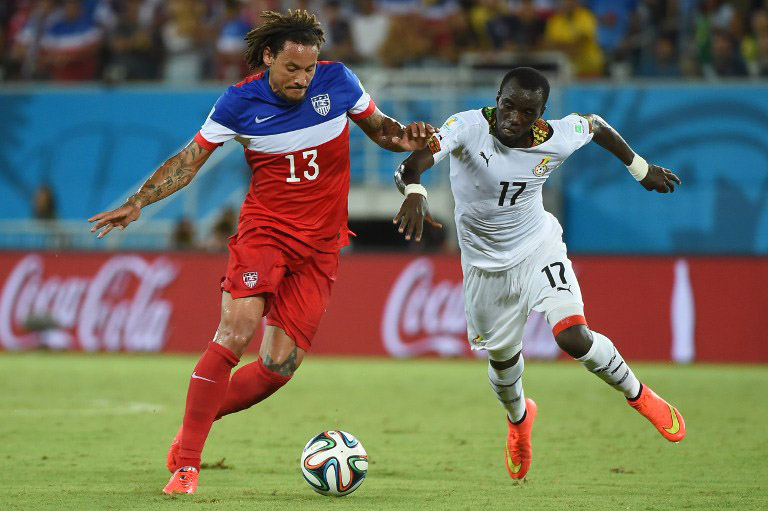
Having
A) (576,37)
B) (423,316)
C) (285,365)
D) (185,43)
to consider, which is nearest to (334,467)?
(285,365)

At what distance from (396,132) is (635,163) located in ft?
5.22

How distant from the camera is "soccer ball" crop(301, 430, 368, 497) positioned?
6488 mm

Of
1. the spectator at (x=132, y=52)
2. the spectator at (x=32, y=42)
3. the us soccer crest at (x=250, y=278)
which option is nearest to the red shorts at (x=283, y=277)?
the us soccer crest at (x=250, y=278)

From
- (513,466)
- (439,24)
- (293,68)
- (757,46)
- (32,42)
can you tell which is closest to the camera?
(293,68)

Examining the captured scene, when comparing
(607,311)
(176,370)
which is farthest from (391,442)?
(607,311)

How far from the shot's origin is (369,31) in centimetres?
1959

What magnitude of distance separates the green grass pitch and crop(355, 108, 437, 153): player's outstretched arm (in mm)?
1945

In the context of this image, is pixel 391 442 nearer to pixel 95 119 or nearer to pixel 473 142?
pixel 473 142

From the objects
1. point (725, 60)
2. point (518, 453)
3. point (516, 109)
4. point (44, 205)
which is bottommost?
point (44, 205)

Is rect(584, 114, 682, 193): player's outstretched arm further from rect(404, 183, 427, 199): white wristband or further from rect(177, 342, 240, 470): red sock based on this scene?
rect(177, 342, 240, 470): red sock

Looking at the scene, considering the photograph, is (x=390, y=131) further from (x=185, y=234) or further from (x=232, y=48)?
(x=232, y=48)

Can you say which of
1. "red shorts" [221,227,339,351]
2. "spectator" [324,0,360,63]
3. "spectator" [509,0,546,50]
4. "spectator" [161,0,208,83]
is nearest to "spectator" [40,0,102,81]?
"spectator" [161,0,208,83]

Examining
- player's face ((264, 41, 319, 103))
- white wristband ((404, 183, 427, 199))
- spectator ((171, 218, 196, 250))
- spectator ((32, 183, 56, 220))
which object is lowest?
spectator ((171, 218, 196, 250))

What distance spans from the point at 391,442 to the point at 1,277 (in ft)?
33.5
